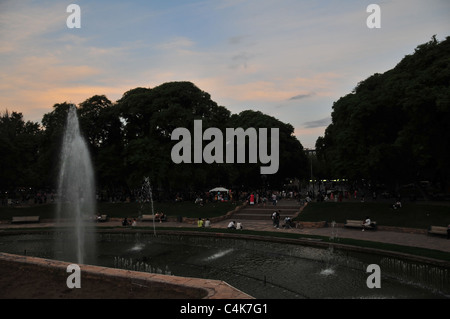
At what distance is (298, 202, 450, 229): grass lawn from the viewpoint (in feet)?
85.1

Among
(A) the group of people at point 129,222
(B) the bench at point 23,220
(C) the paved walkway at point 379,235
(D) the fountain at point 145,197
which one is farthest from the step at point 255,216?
(B) the bench at point 23,220

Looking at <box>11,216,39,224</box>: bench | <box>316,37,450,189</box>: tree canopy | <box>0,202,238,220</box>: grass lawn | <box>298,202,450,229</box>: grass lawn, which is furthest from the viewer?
<box>0,202,238,220</box>: grass lawn

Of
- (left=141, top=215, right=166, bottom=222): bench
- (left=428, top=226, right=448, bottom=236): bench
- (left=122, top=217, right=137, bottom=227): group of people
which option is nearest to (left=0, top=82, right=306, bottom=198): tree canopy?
(left=141, top=215, right=166, bottom=222): bench

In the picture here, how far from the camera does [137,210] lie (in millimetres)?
38906

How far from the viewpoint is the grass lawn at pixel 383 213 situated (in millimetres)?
25952

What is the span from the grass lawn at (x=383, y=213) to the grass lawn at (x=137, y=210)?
9.58 meters

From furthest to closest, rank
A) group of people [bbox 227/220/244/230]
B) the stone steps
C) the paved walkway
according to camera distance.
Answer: the stone steps
group of people [bbox 227/220/244/230]
the paved walkway

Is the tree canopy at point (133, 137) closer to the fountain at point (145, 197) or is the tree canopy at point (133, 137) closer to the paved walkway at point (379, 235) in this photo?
the fountain at point (145, 197)

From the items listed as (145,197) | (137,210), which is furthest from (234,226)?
(145,197)

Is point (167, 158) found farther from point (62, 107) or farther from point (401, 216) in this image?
point (401, 216)

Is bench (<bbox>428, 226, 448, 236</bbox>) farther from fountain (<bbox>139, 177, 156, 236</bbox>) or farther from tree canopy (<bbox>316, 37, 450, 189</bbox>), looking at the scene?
fountain (<bbox>139, 177, 156, 236</bbox>)

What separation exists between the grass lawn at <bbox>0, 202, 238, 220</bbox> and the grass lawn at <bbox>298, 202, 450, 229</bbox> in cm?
958

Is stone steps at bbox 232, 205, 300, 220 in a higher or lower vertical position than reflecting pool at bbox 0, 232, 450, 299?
higher

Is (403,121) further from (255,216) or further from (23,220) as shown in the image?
(23,220)
